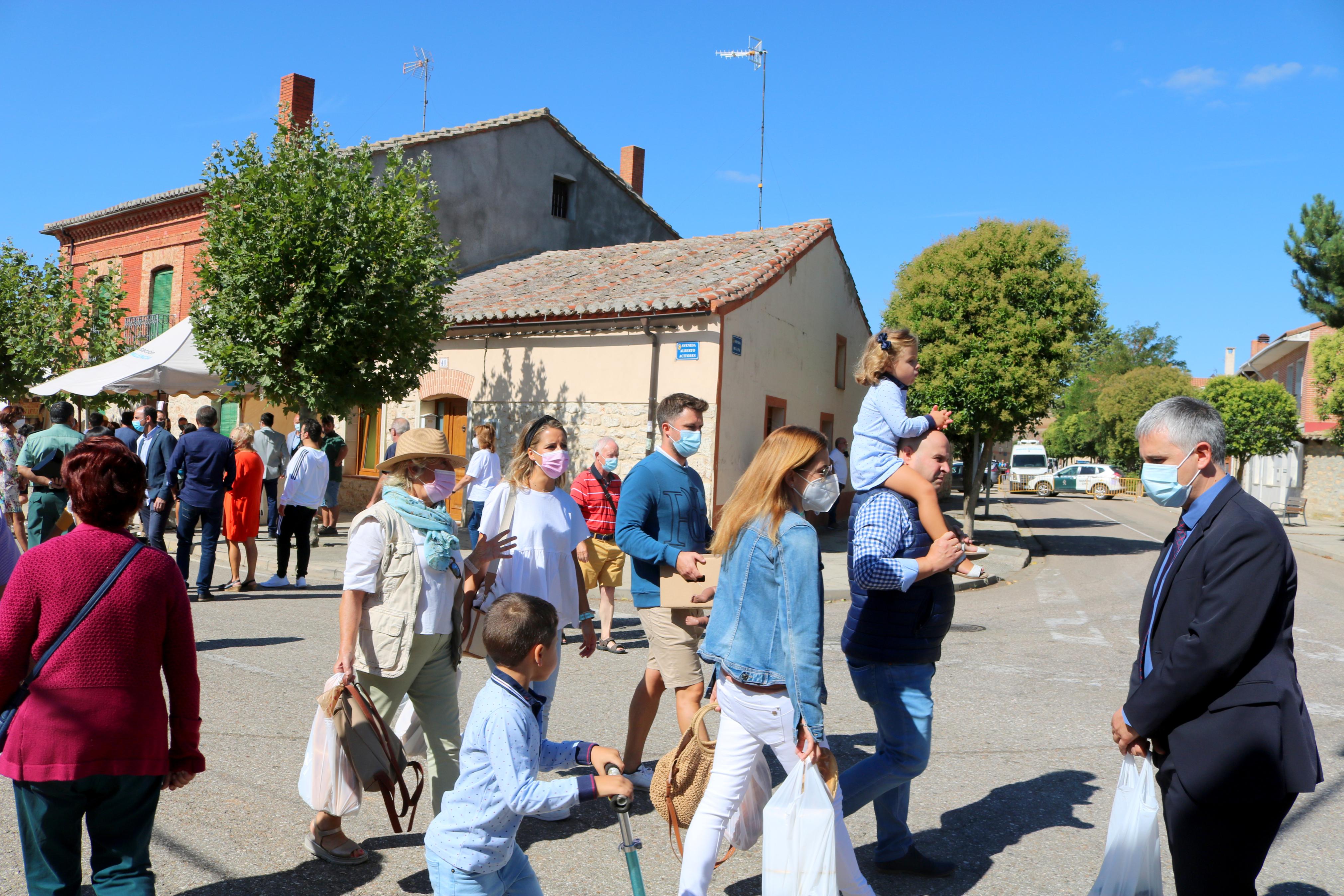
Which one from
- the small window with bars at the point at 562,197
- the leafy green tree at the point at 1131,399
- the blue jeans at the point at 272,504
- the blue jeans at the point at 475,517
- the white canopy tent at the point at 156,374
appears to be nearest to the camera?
the blue jeans at the point at 475,517

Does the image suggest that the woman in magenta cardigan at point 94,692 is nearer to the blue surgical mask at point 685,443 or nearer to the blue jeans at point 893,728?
the blue jeans at point 893,728

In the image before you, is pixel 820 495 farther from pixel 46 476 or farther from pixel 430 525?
pixel 46 476

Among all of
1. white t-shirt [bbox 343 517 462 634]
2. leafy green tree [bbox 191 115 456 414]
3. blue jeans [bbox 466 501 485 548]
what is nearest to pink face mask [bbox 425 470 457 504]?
white t-shirt [bbox 343 517 462 634]

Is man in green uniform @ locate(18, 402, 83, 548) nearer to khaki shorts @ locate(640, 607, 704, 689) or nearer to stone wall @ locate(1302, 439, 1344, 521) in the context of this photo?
khaki shorts @ locate(640, 607, 704, 689)

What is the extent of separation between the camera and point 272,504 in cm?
1319

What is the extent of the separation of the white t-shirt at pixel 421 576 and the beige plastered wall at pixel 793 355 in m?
11.2

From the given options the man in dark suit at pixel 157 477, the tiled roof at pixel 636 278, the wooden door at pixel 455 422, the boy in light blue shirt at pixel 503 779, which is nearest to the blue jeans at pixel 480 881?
the boy in light blue shirt at pixel 503 779

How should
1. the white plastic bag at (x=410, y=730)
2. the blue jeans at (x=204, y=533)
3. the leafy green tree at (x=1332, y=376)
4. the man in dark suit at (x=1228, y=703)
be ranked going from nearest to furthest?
1. the man in dark suit at (x=1228, y=703)
2. the white plastic bag at (x=410, y=730)
3. the blue jeans at (x=204, y=533)
4. the leafy green tree at (x=1332, y=376)

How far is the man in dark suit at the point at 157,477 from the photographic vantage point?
Result: 9.69m

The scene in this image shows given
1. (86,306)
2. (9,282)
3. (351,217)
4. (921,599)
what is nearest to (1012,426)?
(351,217)

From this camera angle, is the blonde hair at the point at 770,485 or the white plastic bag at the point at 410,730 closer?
the blonde hair at the point at 770,485

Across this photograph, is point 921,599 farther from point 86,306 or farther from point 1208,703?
point 86,306

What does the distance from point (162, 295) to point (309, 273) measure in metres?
13.7

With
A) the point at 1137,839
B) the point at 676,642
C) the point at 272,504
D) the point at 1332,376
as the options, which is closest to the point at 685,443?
the point at 676,642
